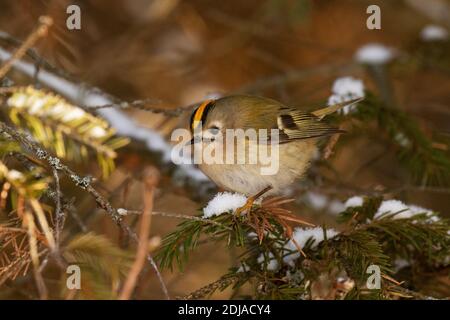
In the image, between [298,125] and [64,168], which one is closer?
[64,168]


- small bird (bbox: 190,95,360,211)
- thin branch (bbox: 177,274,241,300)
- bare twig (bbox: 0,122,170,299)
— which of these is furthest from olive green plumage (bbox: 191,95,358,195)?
bare twig (bbox: 0,122,170,299)

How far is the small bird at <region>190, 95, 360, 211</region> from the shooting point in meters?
2.12

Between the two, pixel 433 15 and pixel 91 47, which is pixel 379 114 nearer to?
pixel 433 15

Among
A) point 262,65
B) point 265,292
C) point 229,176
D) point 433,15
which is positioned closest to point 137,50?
point 262,65

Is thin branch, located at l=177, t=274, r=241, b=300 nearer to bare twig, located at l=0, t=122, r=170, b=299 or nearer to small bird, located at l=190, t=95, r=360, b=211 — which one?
bare twig, located at l=0, t=122, r=170, b=299

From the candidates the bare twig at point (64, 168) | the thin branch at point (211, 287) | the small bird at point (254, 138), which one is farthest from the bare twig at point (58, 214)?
the small bird at point (254, 138)

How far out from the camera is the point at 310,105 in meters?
2.47

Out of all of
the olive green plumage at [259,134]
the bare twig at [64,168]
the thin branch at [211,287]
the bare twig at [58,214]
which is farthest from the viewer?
the olive green plumage at [259,134]

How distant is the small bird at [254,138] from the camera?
212cm

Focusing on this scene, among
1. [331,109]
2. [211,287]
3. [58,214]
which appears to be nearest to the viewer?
[58,214]

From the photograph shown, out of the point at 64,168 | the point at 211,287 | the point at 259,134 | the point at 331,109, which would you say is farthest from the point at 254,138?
the point at 64,168

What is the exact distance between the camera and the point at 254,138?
7.39 feet

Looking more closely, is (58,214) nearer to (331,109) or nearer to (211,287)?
(211,287)

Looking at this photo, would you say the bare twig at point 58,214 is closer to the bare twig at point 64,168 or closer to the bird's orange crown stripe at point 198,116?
the bare twig at point 64,168
